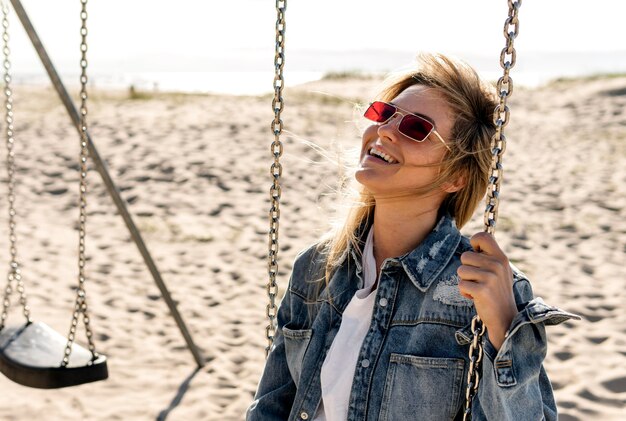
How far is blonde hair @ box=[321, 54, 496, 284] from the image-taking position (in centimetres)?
151

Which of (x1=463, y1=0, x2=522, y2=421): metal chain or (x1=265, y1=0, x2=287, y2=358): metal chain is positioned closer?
(x1=463, y1=0, x2=522, y2=421): metal chain

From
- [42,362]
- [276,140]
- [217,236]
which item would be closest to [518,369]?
[276,140]

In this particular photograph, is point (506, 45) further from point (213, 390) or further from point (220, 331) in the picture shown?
point (220, 331)

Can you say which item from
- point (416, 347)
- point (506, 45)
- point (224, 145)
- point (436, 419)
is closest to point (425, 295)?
point (416, 347)

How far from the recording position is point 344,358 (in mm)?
1498

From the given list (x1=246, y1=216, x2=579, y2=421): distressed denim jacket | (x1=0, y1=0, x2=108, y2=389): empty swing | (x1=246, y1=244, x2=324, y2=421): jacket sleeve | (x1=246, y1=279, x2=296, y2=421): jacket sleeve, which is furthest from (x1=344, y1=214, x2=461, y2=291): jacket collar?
(x1=0, y1=0, x2=108, y2=389): empty swing

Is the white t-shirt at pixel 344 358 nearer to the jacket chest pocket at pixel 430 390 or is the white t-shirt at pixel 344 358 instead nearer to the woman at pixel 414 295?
the woman at pixel 414 295

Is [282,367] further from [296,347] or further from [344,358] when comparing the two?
[344,358]

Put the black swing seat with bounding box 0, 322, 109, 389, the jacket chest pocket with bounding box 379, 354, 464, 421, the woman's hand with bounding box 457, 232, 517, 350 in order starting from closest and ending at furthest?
the woman's hand with bounding box 457, 232, 517, 350 < the jacket chest pocket with bounding box 379, 354, 464, 421 < the black swing seat with bounding box 0, 322, 109, 389

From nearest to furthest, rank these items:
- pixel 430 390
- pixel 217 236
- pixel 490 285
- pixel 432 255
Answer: pixel 490 285, pixel 430 390, pixel 432 255, pixel 217 236

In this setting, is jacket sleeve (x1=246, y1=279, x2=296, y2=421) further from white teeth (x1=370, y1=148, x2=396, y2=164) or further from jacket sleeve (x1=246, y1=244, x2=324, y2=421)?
white teeth (x1=370, y1=148, x2=396, y2=164)

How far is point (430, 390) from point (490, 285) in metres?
0.26

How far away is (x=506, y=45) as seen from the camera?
1.28 metres

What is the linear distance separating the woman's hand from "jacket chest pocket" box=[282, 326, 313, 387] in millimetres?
429
